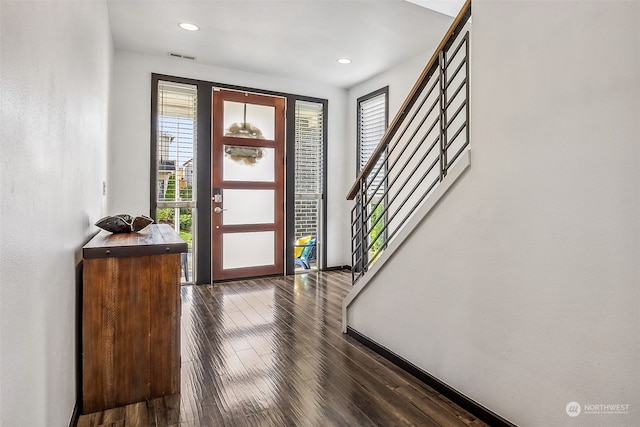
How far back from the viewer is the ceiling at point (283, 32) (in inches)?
124

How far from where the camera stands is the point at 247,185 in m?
4.89

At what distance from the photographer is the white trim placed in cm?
196

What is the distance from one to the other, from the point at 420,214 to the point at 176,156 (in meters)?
3.35

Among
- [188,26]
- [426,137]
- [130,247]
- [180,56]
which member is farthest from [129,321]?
[180,56]

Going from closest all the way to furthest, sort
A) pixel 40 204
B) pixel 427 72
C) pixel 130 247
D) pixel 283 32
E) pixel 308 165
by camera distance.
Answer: pixel 40 204 < pixel 130 247 < pixel 427 72 < pixel 283 32 < pixel 308 165

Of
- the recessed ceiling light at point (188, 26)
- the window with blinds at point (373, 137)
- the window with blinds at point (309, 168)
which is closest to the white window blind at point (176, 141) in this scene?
the recessed ceiling light at point (188, 26)

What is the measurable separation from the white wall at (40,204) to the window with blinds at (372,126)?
3.48m

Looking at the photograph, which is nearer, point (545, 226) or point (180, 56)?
point (545, 226)

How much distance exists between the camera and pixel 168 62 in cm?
436

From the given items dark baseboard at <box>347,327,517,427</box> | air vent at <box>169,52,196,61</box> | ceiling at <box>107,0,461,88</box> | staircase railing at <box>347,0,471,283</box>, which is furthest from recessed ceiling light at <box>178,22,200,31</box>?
dark baseboard at <box>347,327,517,427</box>

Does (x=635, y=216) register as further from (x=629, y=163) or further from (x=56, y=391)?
(x=56, y=391)

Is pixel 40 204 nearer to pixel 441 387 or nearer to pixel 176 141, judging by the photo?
pixel 441 387

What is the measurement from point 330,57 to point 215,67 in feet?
4.80

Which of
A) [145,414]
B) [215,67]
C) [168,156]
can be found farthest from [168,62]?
[145,414]
